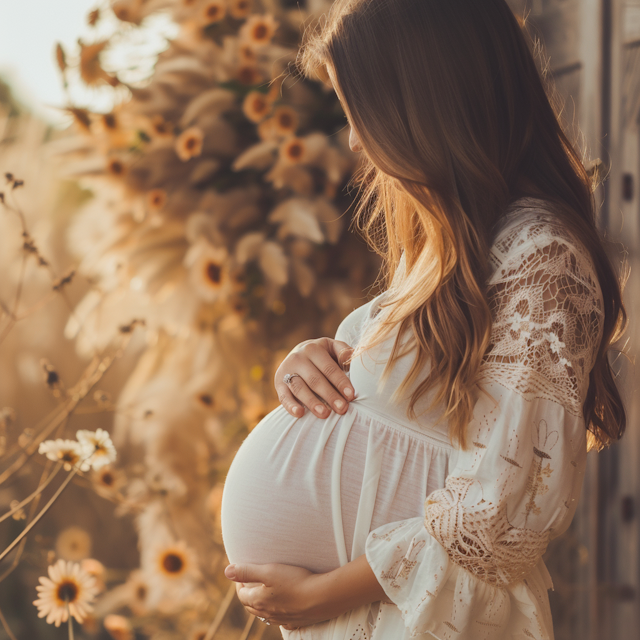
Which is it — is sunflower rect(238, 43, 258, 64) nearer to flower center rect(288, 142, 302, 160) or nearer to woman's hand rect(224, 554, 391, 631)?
flower center rect(288, 142, 302, 160)

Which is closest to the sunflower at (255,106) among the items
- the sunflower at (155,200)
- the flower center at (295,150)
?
the flower center at (295,150)

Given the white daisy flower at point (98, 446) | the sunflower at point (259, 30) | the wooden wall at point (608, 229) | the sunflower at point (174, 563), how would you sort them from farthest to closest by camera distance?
the wooden wall at point (608, 229)
the sunflower at point (259, 30)
the sunflower at point (174, 563)
the white daisy flower at point (98, 446)

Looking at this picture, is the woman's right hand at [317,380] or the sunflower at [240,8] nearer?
the woman's right hand at [317,380]

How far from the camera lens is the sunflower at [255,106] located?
4.13ft

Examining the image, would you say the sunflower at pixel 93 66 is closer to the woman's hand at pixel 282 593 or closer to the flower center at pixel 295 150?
the flower center at pixel 295 150

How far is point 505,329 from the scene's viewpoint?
2.21 feet

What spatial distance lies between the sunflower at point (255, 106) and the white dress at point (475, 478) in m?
0.70

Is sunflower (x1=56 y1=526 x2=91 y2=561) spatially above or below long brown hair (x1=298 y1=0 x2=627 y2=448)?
below

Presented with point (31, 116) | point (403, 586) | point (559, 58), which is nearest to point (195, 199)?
point (31, 116)

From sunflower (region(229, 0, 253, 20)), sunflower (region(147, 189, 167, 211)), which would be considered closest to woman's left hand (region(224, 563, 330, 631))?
sunflower (region(147, 189, 167, 211))

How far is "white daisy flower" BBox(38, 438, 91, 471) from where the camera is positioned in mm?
824

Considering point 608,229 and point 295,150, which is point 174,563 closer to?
point 295,150

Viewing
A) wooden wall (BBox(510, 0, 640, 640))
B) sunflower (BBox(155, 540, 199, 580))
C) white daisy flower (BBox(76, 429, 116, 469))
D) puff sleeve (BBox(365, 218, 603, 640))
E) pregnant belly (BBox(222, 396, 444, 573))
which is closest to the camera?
puff sleeve (BBox(365, 218, 603, 640))

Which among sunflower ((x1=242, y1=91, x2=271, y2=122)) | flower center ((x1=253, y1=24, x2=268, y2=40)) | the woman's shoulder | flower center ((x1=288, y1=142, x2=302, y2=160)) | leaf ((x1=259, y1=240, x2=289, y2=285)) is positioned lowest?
leaf ((x1=259, y1=240, x2=289, y2=285))
